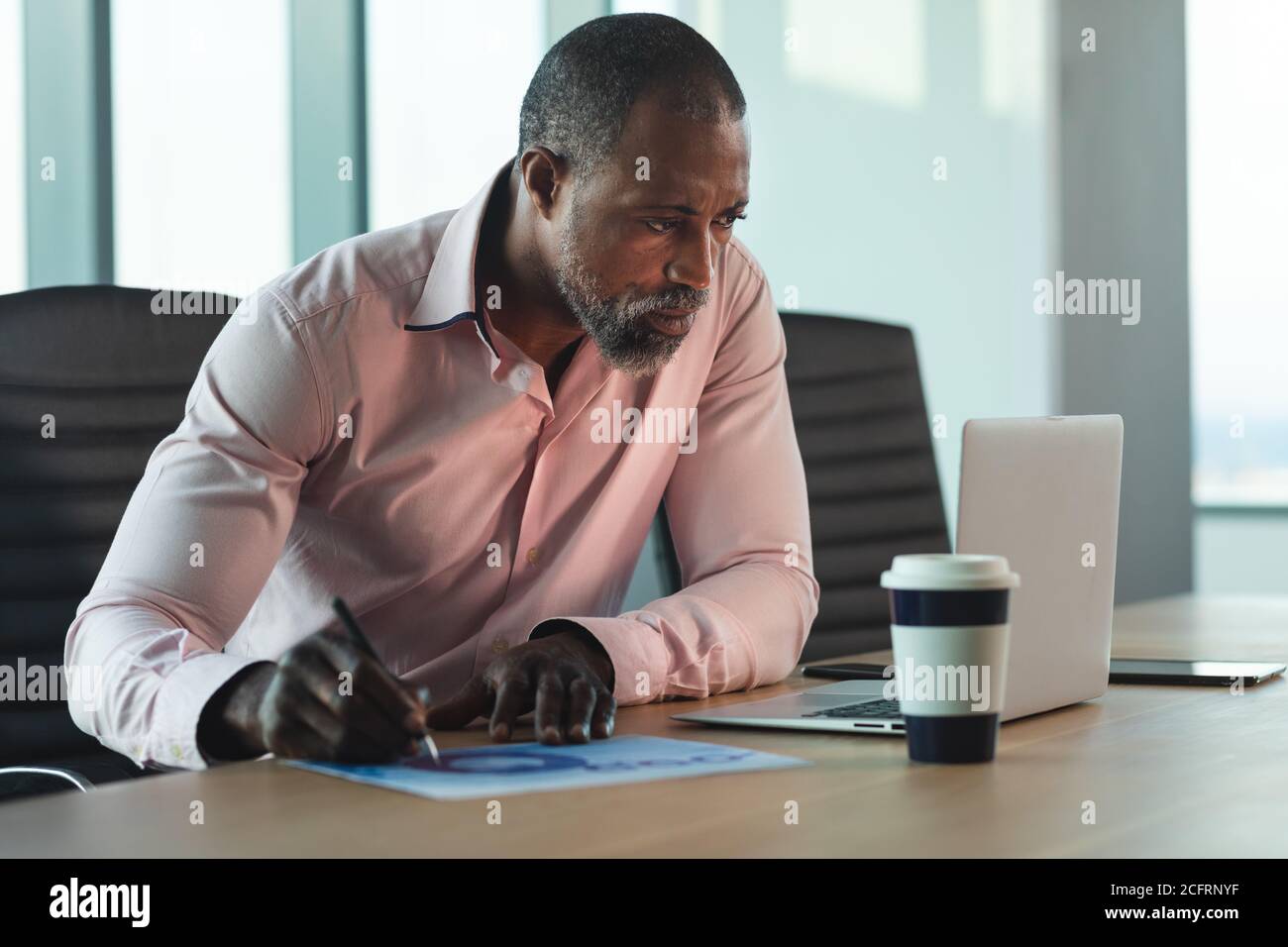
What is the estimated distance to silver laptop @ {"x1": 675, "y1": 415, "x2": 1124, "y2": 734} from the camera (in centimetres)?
104

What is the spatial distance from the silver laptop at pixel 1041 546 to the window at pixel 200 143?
1682 millimetres

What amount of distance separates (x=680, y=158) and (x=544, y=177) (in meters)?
0.20

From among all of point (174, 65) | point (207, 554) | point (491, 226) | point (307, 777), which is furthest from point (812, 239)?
point (307, 777)

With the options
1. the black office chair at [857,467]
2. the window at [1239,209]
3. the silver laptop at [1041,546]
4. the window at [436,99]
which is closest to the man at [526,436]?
the silver laptop at [1041,546]

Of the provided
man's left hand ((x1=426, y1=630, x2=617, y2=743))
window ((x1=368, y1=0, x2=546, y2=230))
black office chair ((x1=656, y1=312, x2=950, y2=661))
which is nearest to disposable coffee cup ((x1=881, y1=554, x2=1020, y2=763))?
man's left hand ((x1=426, y1=630, x2=617, y2=743))

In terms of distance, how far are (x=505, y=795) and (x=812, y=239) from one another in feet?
10.6

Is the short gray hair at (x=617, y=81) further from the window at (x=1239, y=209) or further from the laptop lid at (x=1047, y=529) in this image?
the window at (x=1239, y=209)

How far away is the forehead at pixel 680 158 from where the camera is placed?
4.66ft

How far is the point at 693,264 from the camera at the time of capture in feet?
4.79

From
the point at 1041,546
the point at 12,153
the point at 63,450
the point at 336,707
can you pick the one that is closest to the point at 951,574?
the point at 1041,546

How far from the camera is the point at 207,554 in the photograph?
1287mm

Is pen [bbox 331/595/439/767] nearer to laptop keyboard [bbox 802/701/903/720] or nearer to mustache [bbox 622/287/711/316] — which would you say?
laptop keyboard [bbox 802/701/903/720]

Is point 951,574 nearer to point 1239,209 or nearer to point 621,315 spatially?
point 621,315
